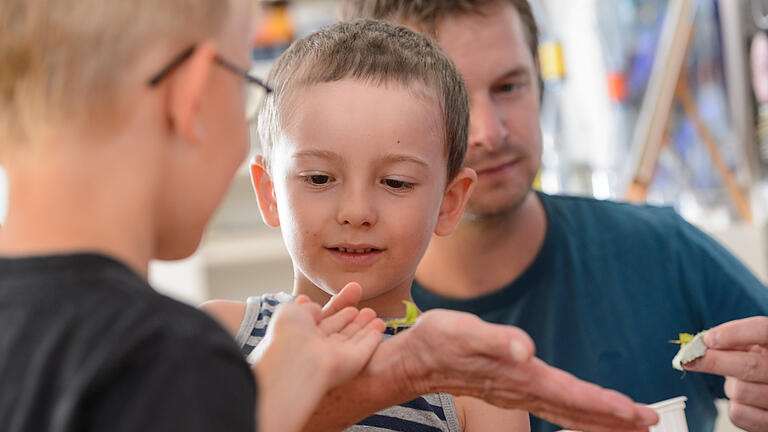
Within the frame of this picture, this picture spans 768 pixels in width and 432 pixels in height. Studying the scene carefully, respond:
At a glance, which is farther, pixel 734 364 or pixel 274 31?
pixel 274 31

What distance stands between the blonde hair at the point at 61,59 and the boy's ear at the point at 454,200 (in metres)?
0.71

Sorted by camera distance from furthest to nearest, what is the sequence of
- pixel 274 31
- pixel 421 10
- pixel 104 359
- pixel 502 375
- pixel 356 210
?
pixel 274 31, pixel 421 10, pixel 356 210, pixel 502 375, pixel 104 359

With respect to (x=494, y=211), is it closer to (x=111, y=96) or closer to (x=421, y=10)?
(x=421, y=10)

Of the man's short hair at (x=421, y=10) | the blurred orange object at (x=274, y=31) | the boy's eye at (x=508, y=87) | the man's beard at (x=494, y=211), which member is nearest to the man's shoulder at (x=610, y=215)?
the man's beard at (x=494, y=211)

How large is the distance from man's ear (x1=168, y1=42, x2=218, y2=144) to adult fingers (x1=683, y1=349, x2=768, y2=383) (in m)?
0.79

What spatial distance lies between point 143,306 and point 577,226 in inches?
51.5

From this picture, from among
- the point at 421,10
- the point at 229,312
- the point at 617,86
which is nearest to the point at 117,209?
the point at 229,312

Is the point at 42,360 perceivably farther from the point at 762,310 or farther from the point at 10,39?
the point at 762,310

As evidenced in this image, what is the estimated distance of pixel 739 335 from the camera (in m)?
1.07

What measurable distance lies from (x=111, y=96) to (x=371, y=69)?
1.90ft

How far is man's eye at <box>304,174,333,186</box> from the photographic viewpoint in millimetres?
1104

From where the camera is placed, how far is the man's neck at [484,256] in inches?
63.6

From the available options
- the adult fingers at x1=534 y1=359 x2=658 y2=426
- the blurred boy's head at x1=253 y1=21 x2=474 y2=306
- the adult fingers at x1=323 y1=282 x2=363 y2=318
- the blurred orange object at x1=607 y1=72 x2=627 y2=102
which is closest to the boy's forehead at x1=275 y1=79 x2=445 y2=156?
the blurred boy's head at x1=253 y1=21 x2=474 y2=306

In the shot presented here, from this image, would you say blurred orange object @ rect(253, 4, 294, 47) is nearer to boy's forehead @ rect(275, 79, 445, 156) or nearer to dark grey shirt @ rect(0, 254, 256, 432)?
boy's forehead @ rect(275, 79, 445, 156)
